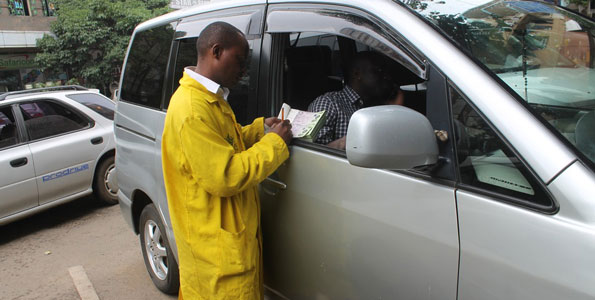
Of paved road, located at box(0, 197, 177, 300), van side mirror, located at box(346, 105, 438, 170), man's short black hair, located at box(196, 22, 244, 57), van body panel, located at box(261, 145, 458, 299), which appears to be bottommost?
paved road, located at box(0, 197, 177, 300)

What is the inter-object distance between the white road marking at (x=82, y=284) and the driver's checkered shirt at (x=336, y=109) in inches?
98.8

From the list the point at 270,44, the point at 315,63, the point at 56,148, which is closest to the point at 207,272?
the point at 270,44

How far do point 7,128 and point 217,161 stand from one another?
4.43m

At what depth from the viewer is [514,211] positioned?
134cm

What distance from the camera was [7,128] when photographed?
5156 millimetres

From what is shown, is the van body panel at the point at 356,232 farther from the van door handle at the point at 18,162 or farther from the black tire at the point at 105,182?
the black tire at the point at 105,182

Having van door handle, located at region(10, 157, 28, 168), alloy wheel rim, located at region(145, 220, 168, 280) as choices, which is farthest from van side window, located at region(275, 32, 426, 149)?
van door handle, located at region(10, 157, 28, 168)

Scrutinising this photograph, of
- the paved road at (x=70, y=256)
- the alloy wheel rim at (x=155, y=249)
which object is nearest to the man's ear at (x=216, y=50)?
the alloy wheel rim at (x=155, y=249)

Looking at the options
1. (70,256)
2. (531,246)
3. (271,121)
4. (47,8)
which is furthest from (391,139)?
(47,8)

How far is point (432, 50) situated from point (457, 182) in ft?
1.49

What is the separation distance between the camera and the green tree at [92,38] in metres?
15.6

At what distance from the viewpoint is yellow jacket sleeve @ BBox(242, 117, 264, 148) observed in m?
2.25

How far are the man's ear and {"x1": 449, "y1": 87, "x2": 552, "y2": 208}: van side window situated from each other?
3.26ft

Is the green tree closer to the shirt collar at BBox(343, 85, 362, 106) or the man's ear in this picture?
the shirt collar at BBox(343, 85, 362, 106)
